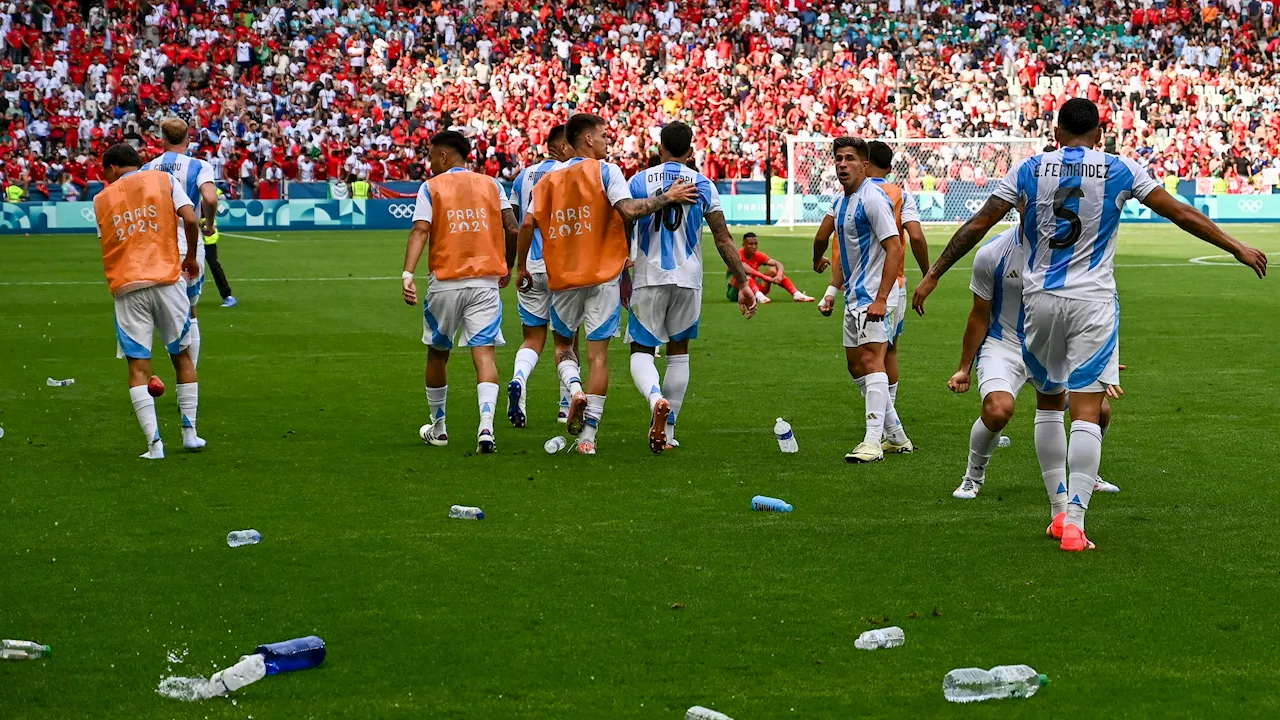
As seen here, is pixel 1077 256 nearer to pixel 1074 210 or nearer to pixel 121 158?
pixel 1074 210

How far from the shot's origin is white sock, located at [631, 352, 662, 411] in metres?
9.24

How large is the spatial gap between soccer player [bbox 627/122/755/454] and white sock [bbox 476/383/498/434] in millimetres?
927

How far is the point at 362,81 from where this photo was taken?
45.1 metres

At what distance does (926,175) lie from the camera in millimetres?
39625

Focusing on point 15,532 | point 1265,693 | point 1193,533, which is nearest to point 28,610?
point 15,532

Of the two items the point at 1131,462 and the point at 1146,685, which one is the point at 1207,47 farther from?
the point at 1146,685

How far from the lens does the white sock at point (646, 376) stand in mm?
9242

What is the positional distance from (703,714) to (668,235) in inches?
201

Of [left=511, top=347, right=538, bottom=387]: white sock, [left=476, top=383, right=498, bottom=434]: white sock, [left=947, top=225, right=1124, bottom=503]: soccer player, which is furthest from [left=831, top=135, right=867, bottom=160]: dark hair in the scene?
[left=476, top=383, right=498, bottom=434]: white sock

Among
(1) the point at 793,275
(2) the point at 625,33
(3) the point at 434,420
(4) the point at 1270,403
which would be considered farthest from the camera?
(2) the point at 625,33

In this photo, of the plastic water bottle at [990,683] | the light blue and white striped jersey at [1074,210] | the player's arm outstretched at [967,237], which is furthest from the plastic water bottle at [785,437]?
the plastic water bottle at [990,683]

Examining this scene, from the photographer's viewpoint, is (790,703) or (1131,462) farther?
(1131,462)

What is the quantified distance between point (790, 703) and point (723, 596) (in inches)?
50.1

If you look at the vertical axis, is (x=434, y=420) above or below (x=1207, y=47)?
below
